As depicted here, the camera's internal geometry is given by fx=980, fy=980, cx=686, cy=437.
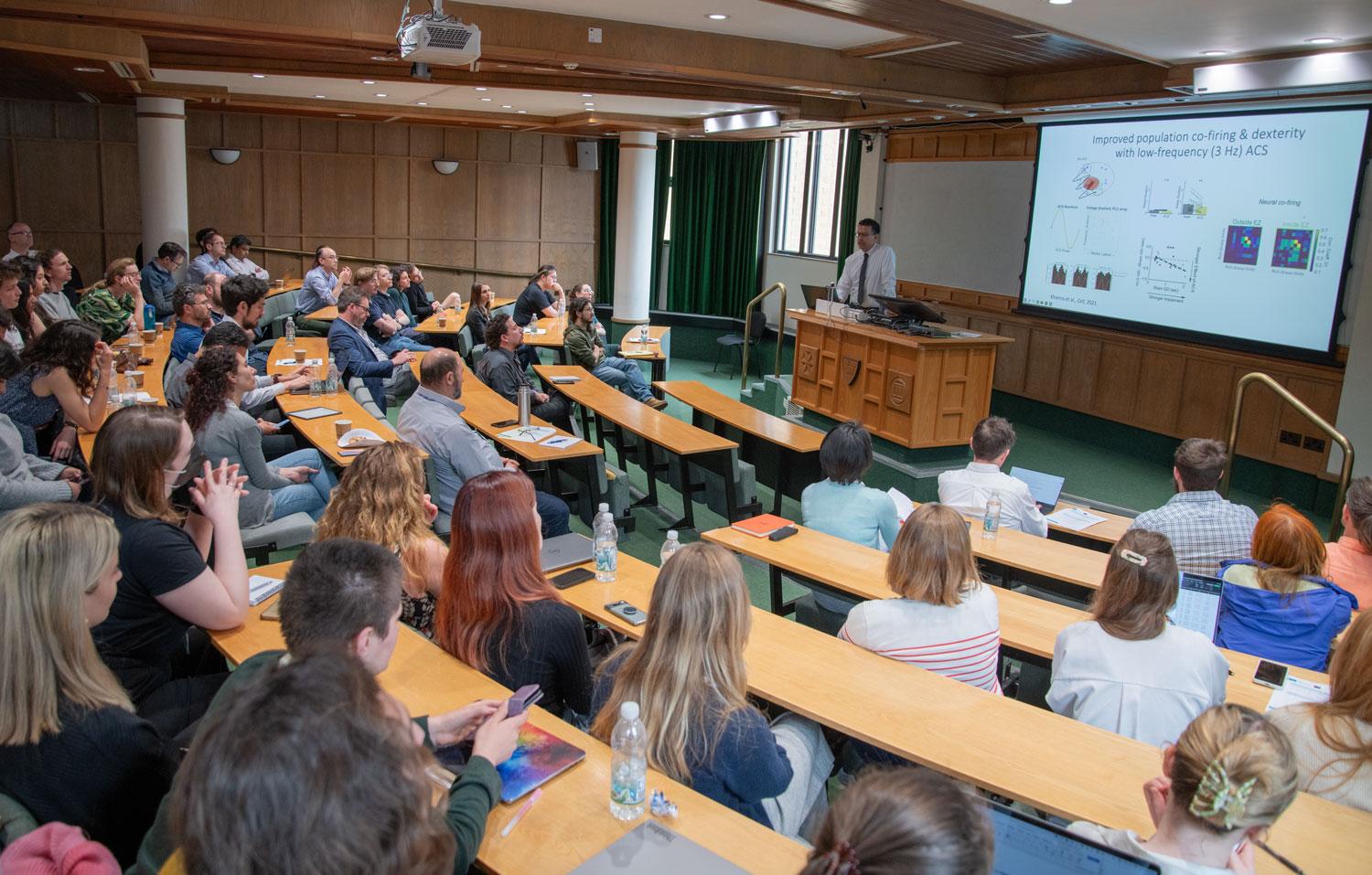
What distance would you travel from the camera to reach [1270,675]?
304cm

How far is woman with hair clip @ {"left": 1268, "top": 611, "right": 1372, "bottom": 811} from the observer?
2344 millimetres

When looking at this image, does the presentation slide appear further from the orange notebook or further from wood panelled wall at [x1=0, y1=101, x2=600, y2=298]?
wood panelled wall at [x1=0, y1=101, x2=600, y2=298]

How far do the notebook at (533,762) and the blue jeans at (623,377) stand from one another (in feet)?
19.5

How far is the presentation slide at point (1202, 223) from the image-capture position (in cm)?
728

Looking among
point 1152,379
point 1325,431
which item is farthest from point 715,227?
point 1325,431

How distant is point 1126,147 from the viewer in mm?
8664

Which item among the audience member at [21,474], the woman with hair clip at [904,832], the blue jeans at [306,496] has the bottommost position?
the blue jeans at [306,496]

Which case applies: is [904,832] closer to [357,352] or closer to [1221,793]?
[1221,793]

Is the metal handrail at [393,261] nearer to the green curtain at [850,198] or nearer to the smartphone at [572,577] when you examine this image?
the green curtain at [850,198]

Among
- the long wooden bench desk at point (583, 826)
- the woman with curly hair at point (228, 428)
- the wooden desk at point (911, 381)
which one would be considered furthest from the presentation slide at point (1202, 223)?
the woman with curly hair at point (228, 428)

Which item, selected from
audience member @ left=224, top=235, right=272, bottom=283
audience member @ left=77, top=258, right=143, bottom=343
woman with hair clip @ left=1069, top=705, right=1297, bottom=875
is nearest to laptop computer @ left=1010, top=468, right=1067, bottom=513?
woman with hair clip @ left=1069, top=705, right=1297, bottom=875

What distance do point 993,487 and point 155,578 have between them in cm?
353

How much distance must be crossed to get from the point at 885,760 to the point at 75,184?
13354 mm

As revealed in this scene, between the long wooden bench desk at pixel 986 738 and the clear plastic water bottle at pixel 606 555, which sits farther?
the clear plastic water bottle at pixel 606 555
